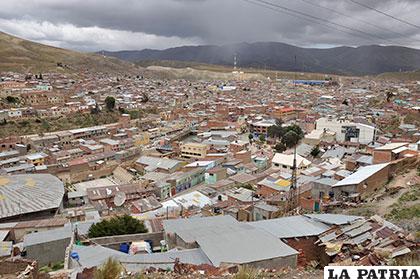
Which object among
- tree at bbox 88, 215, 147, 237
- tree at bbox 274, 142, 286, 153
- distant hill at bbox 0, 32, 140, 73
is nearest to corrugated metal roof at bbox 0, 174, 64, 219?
tree at bbox 88, 215, 147, 237

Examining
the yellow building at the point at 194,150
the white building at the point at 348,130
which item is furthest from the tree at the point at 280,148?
the yellow building at the point at 194,150

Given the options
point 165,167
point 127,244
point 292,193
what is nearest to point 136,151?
point 165,167

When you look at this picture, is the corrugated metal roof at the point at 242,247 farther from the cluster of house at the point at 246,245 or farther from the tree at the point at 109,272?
the tree at the point at 109,272

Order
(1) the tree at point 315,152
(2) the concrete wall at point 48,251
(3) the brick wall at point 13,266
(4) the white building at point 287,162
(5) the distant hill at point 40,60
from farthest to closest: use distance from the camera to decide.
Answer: (5) the distant hill at point 40,60
(1) the tree at point 315,152
(4) the white building at point 287,162
(2) the concrete wall at point 48,251
(3) the brick wall at point 13,266

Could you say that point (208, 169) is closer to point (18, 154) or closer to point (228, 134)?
point (228, 134)

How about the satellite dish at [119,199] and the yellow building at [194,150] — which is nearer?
the satellite dish at [119,199]

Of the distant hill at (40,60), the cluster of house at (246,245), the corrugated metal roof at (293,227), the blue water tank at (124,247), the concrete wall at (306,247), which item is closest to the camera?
the cluster of house at (246,245)

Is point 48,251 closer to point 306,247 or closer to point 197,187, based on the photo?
point 306,247
